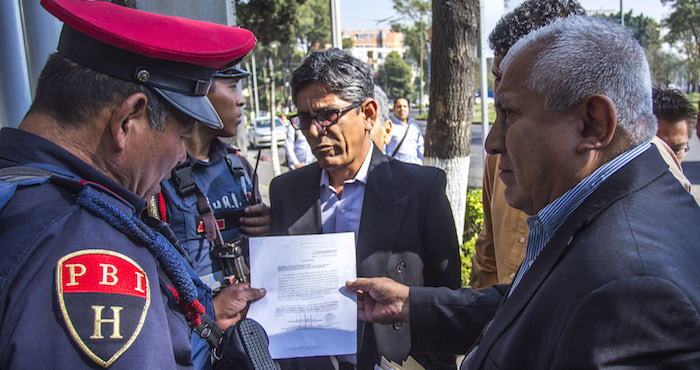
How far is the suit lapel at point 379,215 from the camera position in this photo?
2219 millimetres

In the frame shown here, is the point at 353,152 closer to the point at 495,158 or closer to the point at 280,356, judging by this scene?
the point at 495,158

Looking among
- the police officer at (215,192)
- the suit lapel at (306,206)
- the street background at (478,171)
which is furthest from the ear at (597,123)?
the street background at (478,171)

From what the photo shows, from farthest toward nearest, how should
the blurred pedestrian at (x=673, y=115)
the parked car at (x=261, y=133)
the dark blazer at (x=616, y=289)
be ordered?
the parked car at (x=261, y=133), the blurred pedestrian at (x=673, y=115), the dark blazer at (x=616, y=289)

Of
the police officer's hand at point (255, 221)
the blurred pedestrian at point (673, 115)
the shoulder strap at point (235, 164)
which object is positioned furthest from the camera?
the blurred pedestrian at point (673, 115)

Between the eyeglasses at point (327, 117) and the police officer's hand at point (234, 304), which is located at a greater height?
the eyeglasses at point (327, 117)

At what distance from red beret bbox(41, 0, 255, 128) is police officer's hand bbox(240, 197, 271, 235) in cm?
105

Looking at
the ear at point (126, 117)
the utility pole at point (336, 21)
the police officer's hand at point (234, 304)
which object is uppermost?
the utility pole at point (336, 21)

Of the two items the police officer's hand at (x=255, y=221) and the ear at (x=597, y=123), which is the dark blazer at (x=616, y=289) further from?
the police officer's hand at (x=255, y=221)

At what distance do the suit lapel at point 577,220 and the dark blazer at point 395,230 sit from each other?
0.94 meters

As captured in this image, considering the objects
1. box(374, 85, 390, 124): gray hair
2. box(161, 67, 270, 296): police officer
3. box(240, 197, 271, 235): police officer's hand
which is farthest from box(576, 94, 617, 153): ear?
box(374, 85, 390, 124): gray hair

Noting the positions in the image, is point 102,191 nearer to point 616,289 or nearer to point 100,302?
point 100,302

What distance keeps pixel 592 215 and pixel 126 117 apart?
116cm

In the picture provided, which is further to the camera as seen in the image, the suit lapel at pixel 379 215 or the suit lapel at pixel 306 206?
the suit lapel at pixel 306 206

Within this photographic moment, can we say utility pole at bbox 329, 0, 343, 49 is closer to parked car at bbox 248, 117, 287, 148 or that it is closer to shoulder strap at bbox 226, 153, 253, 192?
shoulder strap at bbox 226, 153, 253, 192
